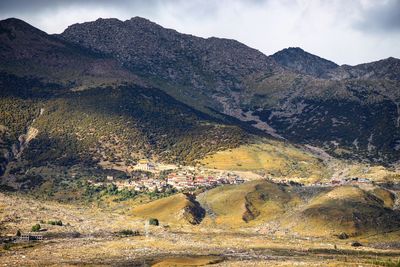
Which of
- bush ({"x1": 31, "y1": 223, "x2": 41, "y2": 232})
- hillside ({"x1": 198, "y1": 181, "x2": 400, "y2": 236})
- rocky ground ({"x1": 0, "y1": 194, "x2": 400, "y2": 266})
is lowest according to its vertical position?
rocky ground ({"x1": 0, "y1": 194, "x2": 400, "y2": 266})

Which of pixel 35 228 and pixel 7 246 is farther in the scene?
pixel 35 228

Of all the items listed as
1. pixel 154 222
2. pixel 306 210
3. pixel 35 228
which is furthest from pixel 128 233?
pixel 306 210

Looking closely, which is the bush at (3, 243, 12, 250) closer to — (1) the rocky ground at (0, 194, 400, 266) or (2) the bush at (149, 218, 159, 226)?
(1) the rocky ground at (0, 194, 400, 266)

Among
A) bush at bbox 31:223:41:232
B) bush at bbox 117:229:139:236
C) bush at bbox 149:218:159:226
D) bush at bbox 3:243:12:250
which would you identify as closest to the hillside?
bush at bbox 149:218:159:226

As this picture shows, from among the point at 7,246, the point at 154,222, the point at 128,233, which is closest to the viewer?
the point at 7,246

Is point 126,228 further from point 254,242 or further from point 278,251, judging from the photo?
point 278,251

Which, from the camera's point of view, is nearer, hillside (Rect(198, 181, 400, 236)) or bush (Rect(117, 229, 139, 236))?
bush (Rect(117, 229, 139, 236))

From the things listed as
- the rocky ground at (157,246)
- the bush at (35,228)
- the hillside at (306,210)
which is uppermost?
the hillside at (306,210)

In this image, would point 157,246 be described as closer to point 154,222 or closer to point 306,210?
point 154,222

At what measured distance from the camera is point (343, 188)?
193m

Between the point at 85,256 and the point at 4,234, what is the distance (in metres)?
30.2

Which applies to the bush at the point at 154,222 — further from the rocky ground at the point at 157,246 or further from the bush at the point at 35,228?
the bush at the point at 35,228

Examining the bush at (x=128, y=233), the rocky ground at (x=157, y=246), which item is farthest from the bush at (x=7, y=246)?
the bush at (x=128, y=233)

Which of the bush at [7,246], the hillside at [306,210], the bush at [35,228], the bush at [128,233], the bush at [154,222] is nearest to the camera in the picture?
the bush at [7,246]
